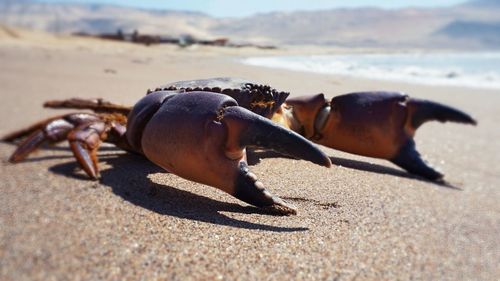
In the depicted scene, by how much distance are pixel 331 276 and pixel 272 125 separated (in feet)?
1.61

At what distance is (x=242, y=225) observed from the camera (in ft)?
5.28

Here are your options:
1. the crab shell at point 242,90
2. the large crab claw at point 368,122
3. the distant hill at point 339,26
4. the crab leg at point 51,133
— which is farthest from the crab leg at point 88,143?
the distant hill at point 339,26

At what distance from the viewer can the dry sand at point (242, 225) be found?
4.33 feet

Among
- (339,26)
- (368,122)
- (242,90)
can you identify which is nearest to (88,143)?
(242,90)

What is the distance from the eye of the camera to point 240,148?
5.43 ft

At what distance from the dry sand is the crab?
0.11 metres

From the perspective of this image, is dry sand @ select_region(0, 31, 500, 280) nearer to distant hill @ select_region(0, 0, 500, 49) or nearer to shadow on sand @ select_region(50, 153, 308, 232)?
shadow on sand @ select_region(50, 153, 308, 232)

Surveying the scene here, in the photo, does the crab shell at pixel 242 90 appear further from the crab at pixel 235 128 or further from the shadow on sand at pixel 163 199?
the shadow on sand at pixel 163 199

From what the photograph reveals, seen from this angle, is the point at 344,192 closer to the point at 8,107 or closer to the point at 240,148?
the point at 240,148

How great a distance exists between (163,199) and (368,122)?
1.28 m

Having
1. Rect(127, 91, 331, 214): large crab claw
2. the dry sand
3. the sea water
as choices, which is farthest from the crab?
the sea water

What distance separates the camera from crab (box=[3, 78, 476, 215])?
165 cm

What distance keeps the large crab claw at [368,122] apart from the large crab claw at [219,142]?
3.04 feet

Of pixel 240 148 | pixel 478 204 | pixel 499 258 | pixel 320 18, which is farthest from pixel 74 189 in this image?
pixel 320 18
